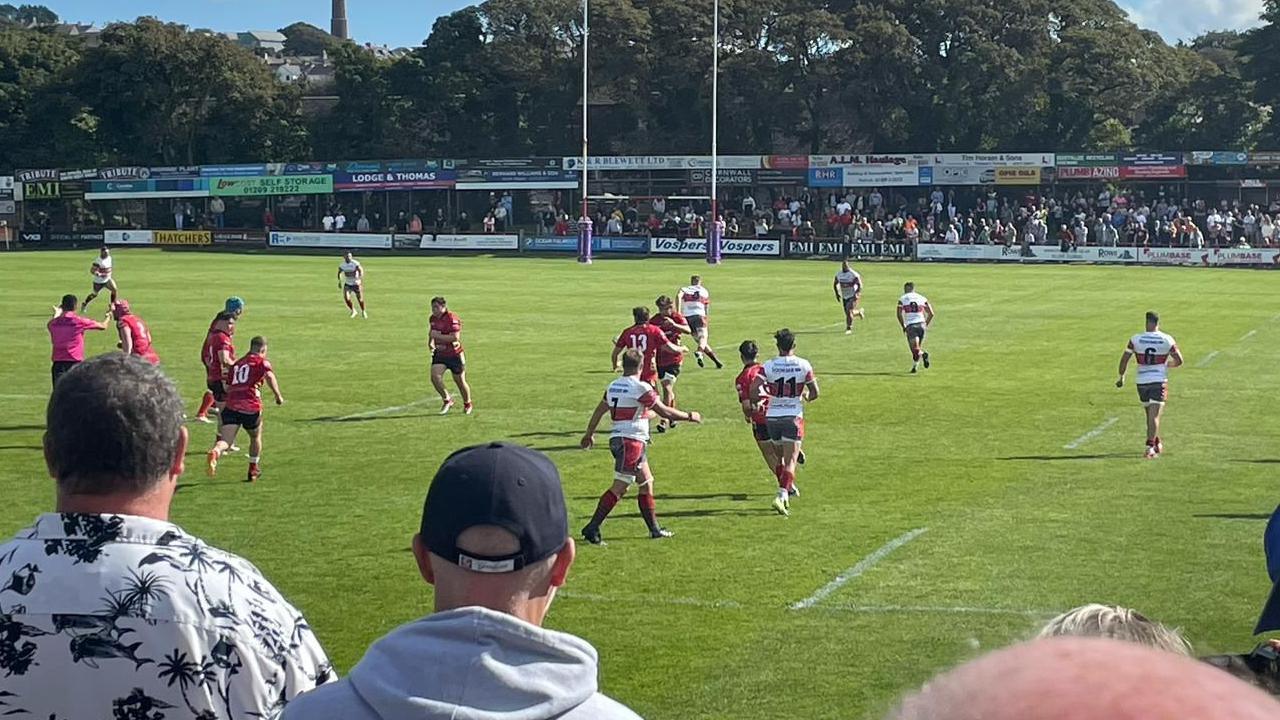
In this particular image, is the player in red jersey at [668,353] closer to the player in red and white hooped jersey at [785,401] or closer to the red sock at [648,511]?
the player in red and white hooped jersey at [785,401]

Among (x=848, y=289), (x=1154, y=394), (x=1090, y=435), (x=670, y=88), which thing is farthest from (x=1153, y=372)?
(x=670, y=88)

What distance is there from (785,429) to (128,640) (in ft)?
50.4

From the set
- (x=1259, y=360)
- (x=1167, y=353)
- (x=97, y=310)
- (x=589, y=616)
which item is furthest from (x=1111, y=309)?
(x=589, y=616)

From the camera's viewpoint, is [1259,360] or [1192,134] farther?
[1192,134]

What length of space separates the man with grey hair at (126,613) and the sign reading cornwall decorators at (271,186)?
85233mm

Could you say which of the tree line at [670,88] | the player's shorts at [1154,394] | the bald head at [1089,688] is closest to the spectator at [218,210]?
the tree line at [670,88]

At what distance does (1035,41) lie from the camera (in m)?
87.4

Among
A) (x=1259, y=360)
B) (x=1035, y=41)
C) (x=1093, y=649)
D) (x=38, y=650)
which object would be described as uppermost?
(x=1035, y=41)

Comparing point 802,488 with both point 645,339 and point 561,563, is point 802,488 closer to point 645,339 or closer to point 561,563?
point 645,339

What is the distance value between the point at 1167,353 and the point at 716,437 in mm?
6690

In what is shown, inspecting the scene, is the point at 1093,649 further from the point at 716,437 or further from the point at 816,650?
the point at 716,437

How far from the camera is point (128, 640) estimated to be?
4156 millimetres

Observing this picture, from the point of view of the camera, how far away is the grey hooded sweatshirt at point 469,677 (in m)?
3.25

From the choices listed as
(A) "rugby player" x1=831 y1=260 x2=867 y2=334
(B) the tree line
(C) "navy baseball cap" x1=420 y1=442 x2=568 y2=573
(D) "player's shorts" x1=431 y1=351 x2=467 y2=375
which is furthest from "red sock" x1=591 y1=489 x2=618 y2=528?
(B) the tree line
